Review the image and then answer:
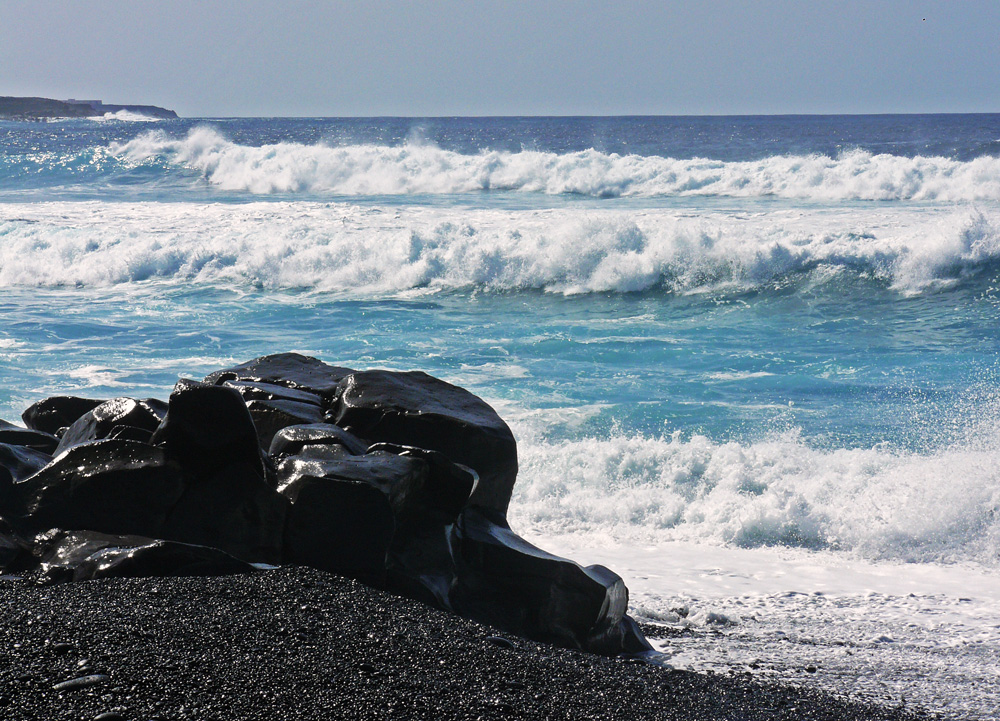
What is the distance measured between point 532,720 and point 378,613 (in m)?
0.89

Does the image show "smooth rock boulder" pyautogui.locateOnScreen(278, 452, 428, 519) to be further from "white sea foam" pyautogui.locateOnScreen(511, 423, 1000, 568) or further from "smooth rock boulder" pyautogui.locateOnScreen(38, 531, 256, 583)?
"white sea foam" pyautogui.locateOnScreen(511, 423, 1000, 568)

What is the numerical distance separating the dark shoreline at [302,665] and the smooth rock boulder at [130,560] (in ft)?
0.34

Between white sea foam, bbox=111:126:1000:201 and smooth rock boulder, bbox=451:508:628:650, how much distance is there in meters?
22.9

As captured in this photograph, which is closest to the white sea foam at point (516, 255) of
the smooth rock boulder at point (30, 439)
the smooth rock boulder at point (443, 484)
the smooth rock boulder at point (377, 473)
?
the smooth rock boulder at point (30, 439)

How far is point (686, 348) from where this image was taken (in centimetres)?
1161

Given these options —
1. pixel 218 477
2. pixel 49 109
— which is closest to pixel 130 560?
pixel 218 477

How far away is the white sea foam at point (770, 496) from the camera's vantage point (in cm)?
623

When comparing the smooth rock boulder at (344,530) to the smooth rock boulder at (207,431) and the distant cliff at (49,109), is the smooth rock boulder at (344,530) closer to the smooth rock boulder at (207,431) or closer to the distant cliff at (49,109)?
the smooth rock boulder at (207,431)

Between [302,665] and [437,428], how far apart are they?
201 centimetres

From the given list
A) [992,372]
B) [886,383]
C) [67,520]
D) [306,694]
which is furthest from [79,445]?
[992,372]

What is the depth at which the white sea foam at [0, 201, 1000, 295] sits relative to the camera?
49.8ft

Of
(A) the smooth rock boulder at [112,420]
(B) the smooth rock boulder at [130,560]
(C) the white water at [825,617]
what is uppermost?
(A) the smooth rock boulder at [112,420]

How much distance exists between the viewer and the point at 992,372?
10.4m

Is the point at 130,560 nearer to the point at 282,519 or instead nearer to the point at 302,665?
the point at 282,519
